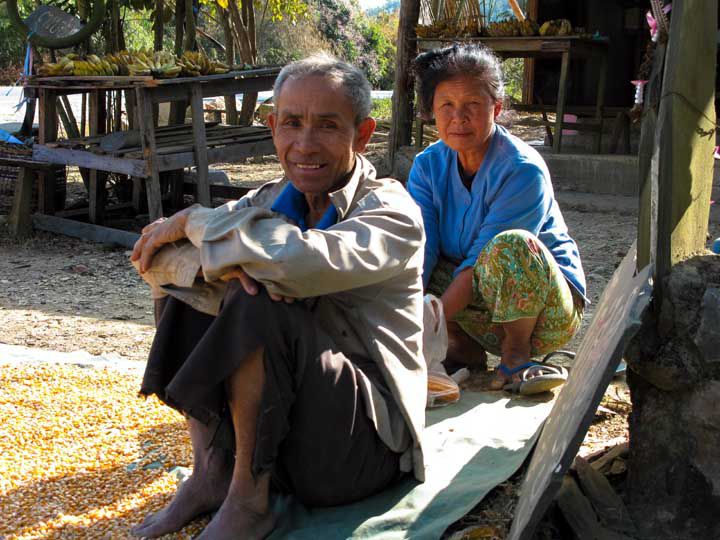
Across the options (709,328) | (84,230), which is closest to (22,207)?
(84,230)

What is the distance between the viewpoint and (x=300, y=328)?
2025mm

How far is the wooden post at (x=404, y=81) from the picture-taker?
28.9 ft

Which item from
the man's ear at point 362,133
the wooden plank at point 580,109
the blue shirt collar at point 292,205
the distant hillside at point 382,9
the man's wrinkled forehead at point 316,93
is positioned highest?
the distant hillside at point 382,9

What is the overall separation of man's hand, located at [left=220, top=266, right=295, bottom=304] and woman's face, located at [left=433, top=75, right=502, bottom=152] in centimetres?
152

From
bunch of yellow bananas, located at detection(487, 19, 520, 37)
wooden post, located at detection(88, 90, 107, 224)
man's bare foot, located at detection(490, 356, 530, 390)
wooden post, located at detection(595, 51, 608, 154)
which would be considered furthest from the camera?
wooden post, located at detection(595, 51, 608, 154)

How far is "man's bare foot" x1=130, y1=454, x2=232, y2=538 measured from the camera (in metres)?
2.32

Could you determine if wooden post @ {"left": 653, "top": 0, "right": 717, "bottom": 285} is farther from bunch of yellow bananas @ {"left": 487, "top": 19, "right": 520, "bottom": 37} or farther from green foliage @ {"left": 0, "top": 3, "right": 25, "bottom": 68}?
green foliage @ {"left": 0, "top": 3, "right": 25, "bottom": 68}

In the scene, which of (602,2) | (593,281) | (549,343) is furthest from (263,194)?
(602,2)

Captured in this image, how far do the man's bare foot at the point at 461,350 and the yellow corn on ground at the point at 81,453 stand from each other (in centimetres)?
118

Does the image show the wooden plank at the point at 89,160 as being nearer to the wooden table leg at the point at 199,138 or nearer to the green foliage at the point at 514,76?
the wooden table leg at the point at 199,138

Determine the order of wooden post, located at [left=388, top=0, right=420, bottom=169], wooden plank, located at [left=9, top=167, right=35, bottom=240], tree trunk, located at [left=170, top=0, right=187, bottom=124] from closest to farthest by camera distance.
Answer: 1. wooden plank, located at [left=9, top=167, right=35, bottom=240]
2. wooden post, located at [left=388, top=0, right=420, bottom=169]
3. tree trunk, located at [left=170, top=0, right=187, bottom=124]

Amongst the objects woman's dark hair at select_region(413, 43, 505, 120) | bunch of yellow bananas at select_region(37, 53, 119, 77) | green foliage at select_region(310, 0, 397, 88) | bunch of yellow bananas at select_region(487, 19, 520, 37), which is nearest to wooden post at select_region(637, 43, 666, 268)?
woman's dark hair at select_region(413, 43, 505, 120)

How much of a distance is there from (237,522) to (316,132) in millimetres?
1033

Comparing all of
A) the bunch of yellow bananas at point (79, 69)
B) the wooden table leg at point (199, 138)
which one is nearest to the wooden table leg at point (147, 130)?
the wooden table leg at point (199, 138)
